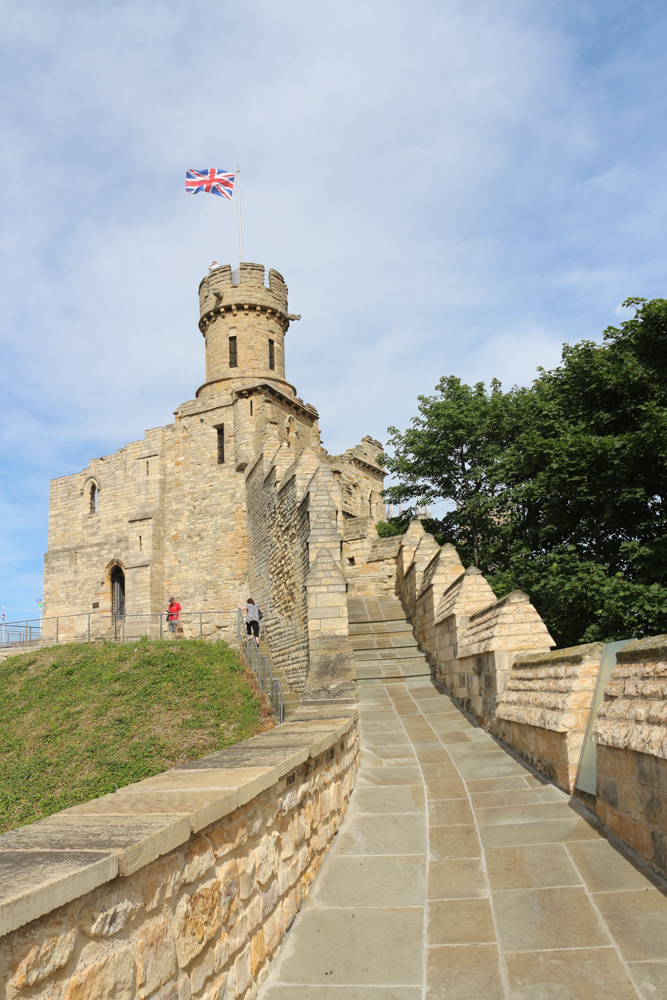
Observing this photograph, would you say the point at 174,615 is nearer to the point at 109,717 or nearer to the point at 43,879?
the point at 109,717

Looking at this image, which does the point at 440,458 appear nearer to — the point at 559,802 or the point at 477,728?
the point at 477,728

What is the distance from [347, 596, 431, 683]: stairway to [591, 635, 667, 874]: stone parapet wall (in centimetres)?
797

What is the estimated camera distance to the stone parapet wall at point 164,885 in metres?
1.77

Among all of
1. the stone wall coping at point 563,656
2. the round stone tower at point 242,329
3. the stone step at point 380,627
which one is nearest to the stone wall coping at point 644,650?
the stone wall coping at point 563,656

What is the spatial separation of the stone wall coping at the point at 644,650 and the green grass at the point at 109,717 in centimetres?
881

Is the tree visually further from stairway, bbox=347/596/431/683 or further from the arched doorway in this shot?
the arched doorway

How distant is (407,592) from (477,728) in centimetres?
1010

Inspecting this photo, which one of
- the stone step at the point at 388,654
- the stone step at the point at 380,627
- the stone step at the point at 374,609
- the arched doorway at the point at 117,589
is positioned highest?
the arched doorway at the point at 117,589

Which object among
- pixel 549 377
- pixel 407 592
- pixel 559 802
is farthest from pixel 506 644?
pixel 549 377

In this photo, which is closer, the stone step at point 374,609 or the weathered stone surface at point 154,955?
Answer: the weathered stone surface at point 154,955

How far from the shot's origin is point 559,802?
5395 millimetres

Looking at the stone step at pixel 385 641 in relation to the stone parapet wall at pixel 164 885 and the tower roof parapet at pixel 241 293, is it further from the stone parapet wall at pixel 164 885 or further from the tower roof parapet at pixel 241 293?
the tower roof parapet at pixel 241 293

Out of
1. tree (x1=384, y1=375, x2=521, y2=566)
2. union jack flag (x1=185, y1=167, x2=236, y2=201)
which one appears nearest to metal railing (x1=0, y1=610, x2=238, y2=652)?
tree (x1=384, y1=375, x2=521, y2=566)

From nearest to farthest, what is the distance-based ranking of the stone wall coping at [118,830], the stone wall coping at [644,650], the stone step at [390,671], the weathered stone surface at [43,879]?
the weathered stone surface at [43,879], the stone wall coping at [118,830], the stone wall coping at [644,650], the stone step at [390,671]
